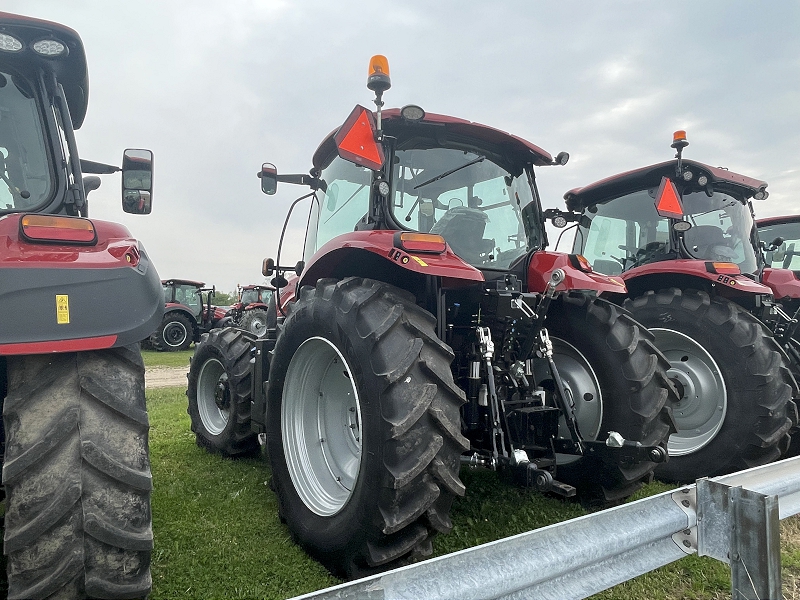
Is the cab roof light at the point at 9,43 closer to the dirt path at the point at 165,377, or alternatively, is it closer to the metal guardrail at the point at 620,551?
the metal guardrail at the point at 620,551

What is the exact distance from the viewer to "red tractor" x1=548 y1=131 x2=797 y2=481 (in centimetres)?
384

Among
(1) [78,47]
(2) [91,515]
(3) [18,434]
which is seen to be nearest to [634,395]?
(2) [91,515]

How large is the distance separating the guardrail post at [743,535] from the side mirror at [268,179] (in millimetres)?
3114

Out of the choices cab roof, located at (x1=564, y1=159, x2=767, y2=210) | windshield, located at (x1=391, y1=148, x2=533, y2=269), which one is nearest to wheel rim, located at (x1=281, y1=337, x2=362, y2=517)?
windshield, located at (x1=391, y1=148, x2=533, y2=269)

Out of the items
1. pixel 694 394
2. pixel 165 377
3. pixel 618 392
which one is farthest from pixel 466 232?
pixel 165 377

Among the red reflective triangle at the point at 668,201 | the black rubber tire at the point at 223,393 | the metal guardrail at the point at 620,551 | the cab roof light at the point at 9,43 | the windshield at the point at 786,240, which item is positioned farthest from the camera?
the windshield at the point at 786,240

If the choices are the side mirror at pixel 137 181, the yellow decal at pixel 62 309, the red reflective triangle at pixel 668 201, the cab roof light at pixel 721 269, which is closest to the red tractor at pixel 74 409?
the yellow decal at pixel 62 309

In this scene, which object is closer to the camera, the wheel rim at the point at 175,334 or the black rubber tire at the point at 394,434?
the black rubber tire at the point at 394,434

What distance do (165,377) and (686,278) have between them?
897 centimetres

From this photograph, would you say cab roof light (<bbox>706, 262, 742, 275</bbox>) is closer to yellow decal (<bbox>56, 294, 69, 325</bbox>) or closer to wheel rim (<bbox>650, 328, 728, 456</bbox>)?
wheel rim (<bbox>650, 328, 728, 456</bbox>)

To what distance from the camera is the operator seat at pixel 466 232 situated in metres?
3.09

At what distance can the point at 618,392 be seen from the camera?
2932 millimetres

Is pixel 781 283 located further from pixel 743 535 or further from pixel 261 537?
pixel 261 537

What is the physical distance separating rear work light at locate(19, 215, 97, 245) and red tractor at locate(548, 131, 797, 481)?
295 cm
